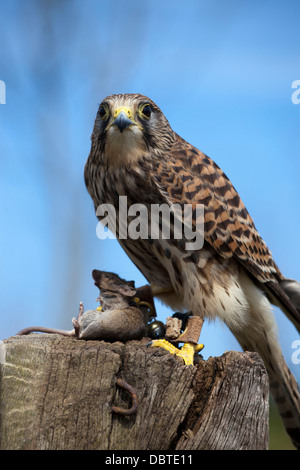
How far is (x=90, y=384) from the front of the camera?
2109mm

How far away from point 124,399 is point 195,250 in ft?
3.93

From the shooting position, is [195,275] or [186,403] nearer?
[186,403]

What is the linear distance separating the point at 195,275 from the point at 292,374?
1.09 metres

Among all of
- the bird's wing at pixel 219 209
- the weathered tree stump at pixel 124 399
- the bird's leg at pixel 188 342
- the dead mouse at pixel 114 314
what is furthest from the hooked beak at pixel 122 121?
the weathered tree stump at pixel 124 399

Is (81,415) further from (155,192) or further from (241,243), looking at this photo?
(241,243)

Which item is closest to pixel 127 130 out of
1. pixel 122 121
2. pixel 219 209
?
pixel 122 121

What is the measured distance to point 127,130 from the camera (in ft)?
10.2

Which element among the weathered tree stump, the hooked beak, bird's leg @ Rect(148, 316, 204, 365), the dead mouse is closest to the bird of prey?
the hooked beak

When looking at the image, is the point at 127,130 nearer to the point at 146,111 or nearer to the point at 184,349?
the point at 146,111

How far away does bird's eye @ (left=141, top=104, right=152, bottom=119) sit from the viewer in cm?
327

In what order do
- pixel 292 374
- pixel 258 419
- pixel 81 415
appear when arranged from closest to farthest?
pixel 81 415 → pixel 258 419 → pixel 292 374

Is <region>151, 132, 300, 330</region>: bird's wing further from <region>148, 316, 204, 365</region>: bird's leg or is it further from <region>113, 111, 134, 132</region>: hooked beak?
<region>148, 316, 204, 365</region>: bird's leg
